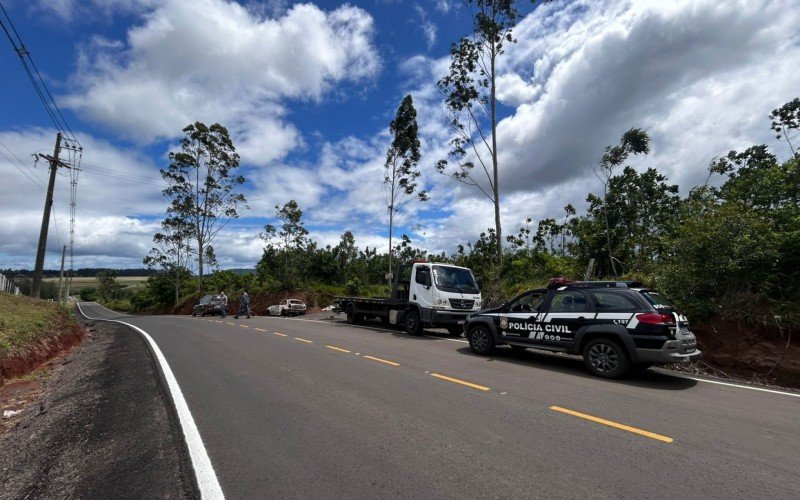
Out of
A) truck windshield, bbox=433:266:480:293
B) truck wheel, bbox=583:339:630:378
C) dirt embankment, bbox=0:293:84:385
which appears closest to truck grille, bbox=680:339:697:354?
truck wheel, bbox=583:339:630:378

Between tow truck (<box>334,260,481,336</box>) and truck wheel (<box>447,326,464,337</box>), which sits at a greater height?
tow truck (<box>334,260,481,336</box>)

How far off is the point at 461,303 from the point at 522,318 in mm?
4488

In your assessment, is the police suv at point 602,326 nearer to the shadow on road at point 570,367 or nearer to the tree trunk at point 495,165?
the shadow on road at point 570,367

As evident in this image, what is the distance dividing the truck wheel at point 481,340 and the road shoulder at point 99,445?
21.5 ft

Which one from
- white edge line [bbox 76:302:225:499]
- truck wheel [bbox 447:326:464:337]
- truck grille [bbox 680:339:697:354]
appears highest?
truck grille [bbox 680:339:697:354]

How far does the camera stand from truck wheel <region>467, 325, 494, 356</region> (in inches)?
378

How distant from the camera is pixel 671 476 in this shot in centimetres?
354

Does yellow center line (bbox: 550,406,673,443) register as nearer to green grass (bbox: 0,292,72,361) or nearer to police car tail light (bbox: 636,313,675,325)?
police car tail light (bbox: 636,313,675,325)

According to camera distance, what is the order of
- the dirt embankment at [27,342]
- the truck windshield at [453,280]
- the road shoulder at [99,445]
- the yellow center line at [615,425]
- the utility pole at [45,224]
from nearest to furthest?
the road shoulder at [99,445] → the yellow center line at [615,425] → the dirt embankment at [27,342] → the truck windshield at [453,280] → the utility pole at [45,224]

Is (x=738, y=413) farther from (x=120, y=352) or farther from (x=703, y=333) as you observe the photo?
(x=120, y=352)

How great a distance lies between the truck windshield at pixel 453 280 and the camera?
44.3 ft

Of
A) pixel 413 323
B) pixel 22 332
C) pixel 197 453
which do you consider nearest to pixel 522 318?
pixel 413 323

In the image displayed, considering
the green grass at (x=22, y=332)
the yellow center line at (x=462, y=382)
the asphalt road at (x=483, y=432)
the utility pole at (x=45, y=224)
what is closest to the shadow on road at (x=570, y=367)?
the asphalt road at (x=483, y=432)

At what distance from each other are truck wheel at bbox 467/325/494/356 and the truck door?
134 inches
